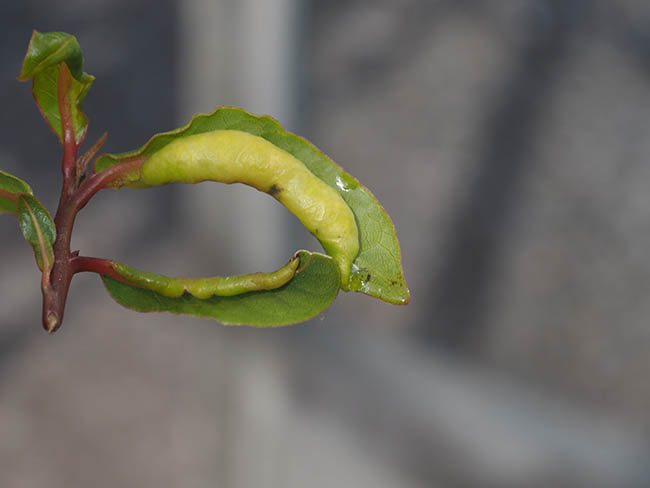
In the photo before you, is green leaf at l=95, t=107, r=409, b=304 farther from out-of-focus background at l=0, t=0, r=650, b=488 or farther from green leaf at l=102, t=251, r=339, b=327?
out-of-focus background at l=0, t=0, r=650, b=488

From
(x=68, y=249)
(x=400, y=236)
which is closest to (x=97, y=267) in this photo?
(x=68, y=249)

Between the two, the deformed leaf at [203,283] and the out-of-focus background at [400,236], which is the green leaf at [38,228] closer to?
the deformed leaf at [203,283]

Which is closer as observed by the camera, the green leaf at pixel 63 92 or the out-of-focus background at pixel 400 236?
the green leaf at pixel 63 92

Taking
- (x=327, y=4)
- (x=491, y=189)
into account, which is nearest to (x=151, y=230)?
(x=327, y=4)

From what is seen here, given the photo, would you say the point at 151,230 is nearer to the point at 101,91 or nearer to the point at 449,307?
the point at 101,91

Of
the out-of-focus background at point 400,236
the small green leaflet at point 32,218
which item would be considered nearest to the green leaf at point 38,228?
the small green leaflet at point 32,218

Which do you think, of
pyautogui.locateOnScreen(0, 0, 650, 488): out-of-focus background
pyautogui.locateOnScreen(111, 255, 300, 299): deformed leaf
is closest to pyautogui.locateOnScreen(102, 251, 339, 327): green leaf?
pyautogui.locateOnScreen(111, 255, 300, 299): deformed leaf

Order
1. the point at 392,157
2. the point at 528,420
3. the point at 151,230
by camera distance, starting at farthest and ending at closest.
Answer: the point at 151,230
the point at 392,157
the point at 528,420
